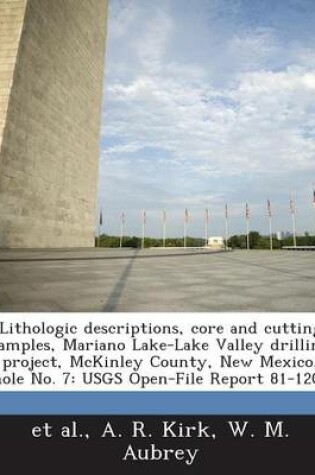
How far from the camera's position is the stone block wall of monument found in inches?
605

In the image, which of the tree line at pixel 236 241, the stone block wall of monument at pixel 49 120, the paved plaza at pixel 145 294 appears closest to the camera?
the paved plaza at pixel 145 294

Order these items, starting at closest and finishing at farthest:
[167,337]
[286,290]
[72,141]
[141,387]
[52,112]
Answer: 1. [141,387]
2. [167,337]
3. [286,290]
4. [52,112]
5. [72,141]

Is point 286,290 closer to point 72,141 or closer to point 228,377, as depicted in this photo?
point 228,377

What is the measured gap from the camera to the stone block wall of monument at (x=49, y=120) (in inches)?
605

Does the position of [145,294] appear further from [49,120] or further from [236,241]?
[236,241]

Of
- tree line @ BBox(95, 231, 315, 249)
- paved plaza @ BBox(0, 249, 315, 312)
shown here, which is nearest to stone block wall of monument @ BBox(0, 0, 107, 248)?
paved plaza @ BBox(0, 249, 315, 312)

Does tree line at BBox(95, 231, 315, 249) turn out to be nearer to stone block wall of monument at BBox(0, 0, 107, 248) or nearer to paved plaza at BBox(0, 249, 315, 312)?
stone block wall of monument at BBox(0, 0, 107, 248)

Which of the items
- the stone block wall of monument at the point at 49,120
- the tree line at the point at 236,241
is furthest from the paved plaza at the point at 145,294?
the tree line at the point at 236,241

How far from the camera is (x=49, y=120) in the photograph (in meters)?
18.6

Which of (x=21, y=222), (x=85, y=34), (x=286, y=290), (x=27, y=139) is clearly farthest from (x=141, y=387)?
(x=85, y=34)

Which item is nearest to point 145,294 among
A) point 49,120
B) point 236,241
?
point 49,120

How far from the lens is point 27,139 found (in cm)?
1647

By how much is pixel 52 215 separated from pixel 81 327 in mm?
17365

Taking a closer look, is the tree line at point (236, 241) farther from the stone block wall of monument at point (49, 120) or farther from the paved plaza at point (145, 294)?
the paved plaza at point (145, 294)
